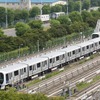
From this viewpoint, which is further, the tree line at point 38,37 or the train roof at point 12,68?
the tree line at point 38,37

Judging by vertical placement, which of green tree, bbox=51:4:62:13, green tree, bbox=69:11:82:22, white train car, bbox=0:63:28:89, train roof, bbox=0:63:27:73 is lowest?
white train car, bbox=0:63:28:89

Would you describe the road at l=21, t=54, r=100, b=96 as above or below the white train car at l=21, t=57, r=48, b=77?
below

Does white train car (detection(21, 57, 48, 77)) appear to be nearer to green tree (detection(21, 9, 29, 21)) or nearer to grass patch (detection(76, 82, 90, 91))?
grass patch (detection(76, 82, 90, 91))

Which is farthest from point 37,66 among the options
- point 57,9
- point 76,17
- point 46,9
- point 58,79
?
point 57,9

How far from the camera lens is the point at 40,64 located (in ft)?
101

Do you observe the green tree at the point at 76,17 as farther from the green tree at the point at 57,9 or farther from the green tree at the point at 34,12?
the green tree at the point at 57,9

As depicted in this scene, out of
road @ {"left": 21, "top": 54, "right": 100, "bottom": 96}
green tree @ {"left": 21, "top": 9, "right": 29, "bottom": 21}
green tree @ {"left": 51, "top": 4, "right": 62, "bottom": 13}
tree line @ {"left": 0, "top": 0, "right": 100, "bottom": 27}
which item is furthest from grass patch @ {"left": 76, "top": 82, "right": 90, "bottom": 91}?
green tree @ {"left": 51, "top": 4, "right": 62, "bottom": 13}

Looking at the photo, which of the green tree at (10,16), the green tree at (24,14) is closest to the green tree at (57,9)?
the green tree at (24,14)

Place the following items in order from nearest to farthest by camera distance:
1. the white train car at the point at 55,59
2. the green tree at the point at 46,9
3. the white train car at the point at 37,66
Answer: the white train car at the point at 37,66 → the white train car at the point at 55,59 → the green tree at the point at 46,9

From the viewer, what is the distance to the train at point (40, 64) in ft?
88.1

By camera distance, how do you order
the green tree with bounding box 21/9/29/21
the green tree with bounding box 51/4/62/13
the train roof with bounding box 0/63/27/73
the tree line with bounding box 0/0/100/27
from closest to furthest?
1. the train roof with bounding box 0/63/27/73
2. the tree line with bounding box 0/0/100/27
3. the green tree with bounding box 21/9/29/21
4. the green tree with bounding box 51/4/62/13

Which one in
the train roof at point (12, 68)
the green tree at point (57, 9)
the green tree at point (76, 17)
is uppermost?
the green tree at point (57, 9)

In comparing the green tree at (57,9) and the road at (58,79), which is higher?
the green tree at (57,9)

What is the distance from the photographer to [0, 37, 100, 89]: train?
26844 millimetres
